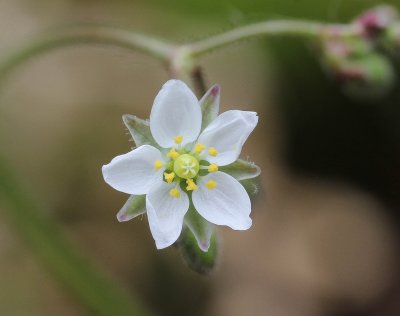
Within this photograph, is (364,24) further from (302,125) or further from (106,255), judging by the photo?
(106,255)

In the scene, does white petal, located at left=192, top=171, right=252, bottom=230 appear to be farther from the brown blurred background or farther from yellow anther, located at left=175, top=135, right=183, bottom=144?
the brown blurred background

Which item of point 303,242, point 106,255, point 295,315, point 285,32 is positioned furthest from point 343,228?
point 285,32

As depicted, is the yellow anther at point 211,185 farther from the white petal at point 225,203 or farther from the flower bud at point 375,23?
the flower bud at point 375,23

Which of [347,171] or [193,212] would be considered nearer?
[193,212]

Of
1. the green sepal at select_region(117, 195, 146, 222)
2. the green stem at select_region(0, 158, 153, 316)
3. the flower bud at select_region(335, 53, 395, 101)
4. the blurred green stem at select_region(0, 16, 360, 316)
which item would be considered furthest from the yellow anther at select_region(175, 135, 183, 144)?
the green stem at select_region(0, 158, 153, 316)

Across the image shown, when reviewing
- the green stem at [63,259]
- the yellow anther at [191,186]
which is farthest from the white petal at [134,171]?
the green stem at [63,259]

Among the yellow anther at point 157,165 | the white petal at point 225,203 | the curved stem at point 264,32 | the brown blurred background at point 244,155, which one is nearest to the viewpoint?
the white petal at point 225,203
